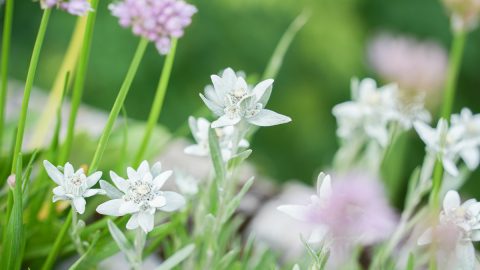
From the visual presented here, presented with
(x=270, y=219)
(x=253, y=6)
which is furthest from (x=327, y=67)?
(x=270, y=219)

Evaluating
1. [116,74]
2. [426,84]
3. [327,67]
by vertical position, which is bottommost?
[116,74]

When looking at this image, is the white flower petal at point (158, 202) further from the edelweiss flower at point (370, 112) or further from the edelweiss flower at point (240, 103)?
the edelweiss flower at point (370, 112)

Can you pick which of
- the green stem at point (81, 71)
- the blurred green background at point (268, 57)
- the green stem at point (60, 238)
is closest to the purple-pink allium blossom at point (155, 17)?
the green stem at point (81, 71)

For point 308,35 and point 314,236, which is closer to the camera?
point 314,236

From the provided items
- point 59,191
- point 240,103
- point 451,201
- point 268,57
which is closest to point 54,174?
point 59,191

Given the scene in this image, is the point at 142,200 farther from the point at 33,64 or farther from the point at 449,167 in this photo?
the point at 449,167

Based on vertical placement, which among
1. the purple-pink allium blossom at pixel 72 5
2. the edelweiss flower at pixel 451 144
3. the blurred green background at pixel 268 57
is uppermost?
the purple-pink allium blossom at pixel 72 5

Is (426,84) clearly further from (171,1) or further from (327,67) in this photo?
(327,67)
